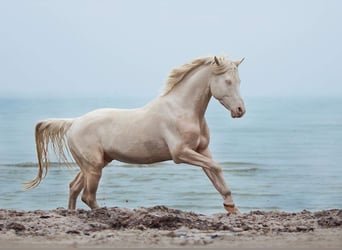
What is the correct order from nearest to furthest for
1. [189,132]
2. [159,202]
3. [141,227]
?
1. [141,227]
2. [189,132]
3. [159,202]

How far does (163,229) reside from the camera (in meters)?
6.95

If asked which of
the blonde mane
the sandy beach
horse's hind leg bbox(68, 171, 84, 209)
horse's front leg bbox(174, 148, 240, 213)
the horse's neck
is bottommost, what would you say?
the sandy beach

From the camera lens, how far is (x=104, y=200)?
1114 centimetres

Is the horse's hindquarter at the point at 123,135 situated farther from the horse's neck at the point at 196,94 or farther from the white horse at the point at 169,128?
the horse's neck at the point at 196,94

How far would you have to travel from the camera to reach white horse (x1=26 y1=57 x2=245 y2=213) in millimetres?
7641

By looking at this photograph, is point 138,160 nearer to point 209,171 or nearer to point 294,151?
point 209,171

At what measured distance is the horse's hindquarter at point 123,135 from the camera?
781 centimetres

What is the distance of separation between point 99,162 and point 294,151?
27.5 ft

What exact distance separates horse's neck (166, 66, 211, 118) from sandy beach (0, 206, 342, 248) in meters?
0.79

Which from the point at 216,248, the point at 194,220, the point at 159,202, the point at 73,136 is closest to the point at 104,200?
the point at 159,202

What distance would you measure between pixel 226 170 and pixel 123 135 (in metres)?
6.57

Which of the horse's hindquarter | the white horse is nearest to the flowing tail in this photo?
the white horse

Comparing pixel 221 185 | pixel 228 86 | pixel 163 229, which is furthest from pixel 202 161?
pixel 163 229

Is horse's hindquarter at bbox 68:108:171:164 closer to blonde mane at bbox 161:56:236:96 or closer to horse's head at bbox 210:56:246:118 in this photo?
blonde mane at bbox 161:56:236:96
